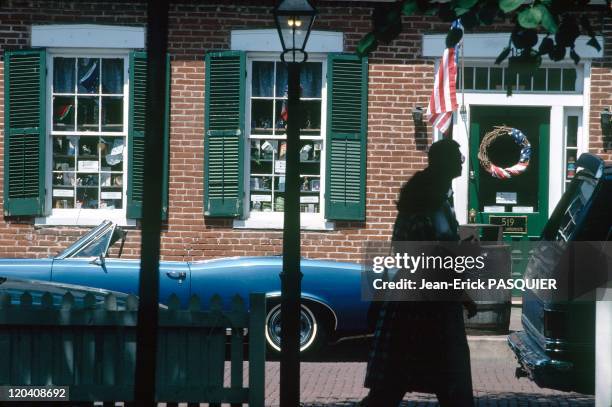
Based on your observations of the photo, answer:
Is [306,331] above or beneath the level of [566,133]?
beneath

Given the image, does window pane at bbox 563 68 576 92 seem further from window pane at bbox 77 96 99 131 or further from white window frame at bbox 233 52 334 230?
window pane at bbox 77 96 99 131

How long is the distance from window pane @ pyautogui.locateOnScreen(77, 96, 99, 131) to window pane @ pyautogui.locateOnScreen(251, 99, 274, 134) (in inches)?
81.0

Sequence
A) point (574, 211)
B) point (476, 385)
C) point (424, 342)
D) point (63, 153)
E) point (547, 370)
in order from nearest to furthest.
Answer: point (424, 342) → point (547, 370) → point (574, 211) → point (476, 385) → point (63, 153)

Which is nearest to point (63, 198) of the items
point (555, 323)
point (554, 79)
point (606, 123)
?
point (554, 79)

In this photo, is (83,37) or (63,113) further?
(63,113)

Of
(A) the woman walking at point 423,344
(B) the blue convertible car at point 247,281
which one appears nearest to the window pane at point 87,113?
(B) the blue convertible car at point 247,281

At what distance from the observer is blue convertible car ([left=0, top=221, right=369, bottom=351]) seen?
10.7m

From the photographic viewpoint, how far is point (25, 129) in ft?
49.2

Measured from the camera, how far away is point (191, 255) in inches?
595

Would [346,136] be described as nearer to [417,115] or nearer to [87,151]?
[417,115]

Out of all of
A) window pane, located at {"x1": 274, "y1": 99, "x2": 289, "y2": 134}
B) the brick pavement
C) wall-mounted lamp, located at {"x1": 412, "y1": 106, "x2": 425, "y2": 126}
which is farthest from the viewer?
window pane, located at {"x1": 274, "y1": 99, "x2": 289, "y2": 134}

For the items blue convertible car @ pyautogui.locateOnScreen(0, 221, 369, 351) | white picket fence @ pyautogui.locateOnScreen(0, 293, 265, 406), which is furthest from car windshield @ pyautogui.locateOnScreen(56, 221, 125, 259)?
white picket fence @ pyautogui.locateOnScreen(0, 293, 265, 406)

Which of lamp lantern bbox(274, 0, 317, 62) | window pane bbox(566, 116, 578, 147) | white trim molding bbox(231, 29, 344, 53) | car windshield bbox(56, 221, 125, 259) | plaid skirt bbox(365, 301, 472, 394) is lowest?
plaid skirt bbox(365, 301, 472, 394)

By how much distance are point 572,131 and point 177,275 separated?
6.72m
